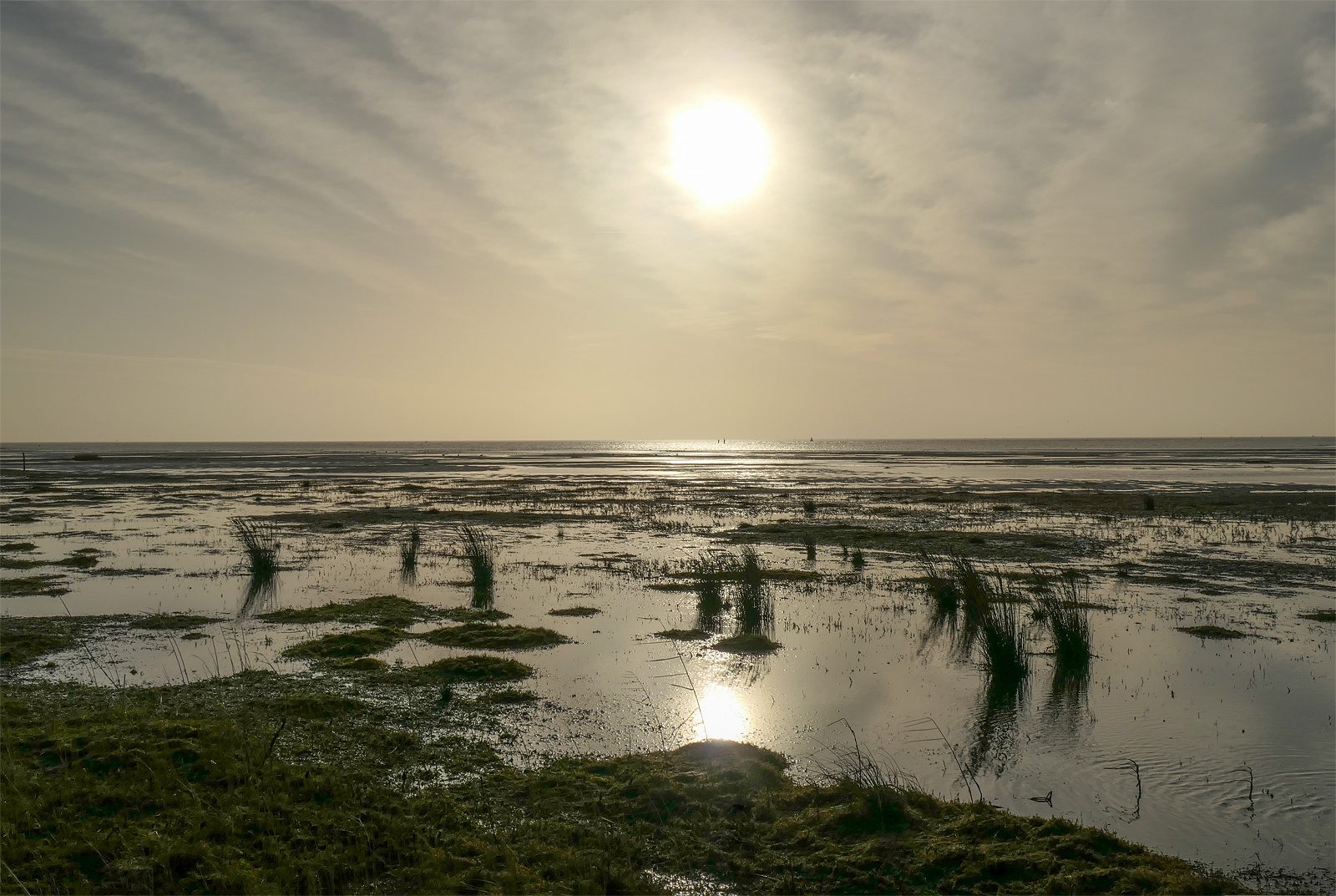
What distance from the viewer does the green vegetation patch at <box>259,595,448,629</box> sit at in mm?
14117

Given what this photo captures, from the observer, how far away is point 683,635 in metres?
13.2

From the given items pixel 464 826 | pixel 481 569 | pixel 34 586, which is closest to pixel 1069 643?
pixel 464 826

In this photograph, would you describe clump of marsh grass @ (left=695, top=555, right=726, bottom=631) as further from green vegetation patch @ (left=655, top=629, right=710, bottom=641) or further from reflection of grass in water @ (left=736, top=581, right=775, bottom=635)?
reflection of grass in water @ (left=736, top=581, right=775, bottom=635)

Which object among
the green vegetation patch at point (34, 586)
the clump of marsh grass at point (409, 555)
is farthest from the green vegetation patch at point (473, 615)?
the green vegetation patch at point (34, 586)

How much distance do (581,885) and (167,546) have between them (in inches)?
876

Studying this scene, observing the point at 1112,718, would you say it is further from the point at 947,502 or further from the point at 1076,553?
the point at 947,502

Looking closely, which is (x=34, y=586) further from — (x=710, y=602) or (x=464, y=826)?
(x=464, y=826)

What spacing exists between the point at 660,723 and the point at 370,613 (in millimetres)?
7734

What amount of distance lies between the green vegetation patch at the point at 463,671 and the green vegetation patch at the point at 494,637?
124 cm

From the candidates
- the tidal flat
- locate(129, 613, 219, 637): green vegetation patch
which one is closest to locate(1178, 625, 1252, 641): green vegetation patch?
the tidal flat

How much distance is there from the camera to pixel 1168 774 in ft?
24.9

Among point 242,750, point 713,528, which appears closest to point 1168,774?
point 242,750

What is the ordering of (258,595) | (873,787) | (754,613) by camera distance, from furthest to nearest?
(258,595), (754,613), (873,787)

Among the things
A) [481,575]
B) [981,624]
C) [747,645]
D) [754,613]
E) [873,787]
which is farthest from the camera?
[481,575]
